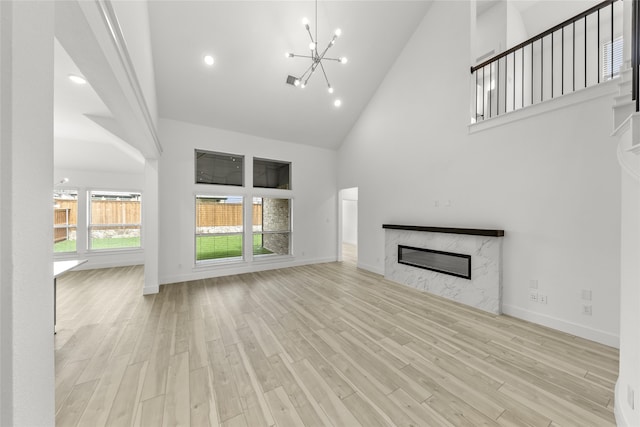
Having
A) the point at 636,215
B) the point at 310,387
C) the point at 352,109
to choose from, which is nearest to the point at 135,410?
the point at 310,387

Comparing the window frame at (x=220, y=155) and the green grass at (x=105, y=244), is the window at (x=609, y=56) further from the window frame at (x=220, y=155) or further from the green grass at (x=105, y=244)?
the green grass at (x=105, y=244)

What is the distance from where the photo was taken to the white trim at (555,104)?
2529 millimetres

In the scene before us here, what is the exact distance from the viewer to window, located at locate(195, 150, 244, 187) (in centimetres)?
521

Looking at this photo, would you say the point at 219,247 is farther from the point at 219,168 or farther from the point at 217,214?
the point at 219,168

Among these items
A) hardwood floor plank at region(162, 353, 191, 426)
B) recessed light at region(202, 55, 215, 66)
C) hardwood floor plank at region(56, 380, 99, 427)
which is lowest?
hardwood floor plank at region(56, 380, 99, 427)

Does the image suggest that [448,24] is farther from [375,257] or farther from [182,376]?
[182,376]

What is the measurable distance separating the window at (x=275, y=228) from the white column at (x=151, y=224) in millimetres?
2273

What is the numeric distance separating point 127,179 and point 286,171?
166 inches

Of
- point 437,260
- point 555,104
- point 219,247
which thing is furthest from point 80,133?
point 555,104

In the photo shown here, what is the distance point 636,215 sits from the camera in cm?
146

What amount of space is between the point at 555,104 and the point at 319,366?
13.2ft

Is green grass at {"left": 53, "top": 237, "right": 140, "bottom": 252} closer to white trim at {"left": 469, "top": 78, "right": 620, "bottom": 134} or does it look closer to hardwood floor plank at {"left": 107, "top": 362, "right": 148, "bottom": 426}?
hardwood floor plank at {"left": 107, "top": 362, "right": 148, "bottom": 426}

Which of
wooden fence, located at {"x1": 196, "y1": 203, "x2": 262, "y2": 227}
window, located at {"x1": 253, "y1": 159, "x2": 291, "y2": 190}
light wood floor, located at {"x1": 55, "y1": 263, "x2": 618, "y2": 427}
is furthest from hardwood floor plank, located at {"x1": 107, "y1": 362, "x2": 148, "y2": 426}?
window, located at {"x1": 253, "y1": 159, "x2": 291, "y2": 190}

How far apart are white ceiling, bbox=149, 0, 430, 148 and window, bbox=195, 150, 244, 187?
2.18ft
